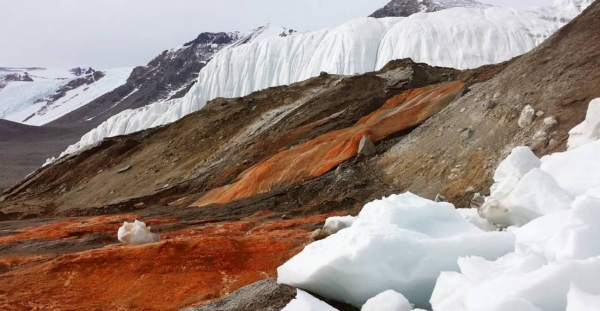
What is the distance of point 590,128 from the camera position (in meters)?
7.85

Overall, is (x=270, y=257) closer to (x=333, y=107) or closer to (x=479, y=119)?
(x=479, y=119)

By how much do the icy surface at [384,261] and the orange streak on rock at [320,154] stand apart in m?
9.07

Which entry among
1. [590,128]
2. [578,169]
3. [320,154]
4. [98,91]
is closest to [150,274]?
[578,169]

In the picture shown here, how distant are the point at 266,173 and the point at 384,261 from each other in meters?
11.0

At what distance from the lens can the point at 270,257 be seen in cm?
688

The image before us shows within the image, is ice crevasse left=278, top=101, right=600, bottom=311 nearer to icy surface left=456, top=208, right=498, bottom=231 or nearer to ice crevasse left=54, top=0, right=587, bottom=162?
icy surface left=456, top=208, right=498, bottom=231

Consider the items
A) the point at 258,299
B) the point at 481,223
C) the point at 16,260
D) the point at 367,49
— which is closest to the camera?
the point at 258,299

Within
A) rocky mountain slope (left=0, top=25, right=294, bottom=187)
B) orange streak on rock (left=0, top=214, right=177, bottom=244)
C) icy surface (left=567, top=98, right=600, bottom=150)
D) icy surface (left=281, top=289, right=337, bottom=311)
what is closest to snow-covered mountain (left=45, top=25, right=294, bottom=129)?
rocky mountain slope (left=0, top=25, right=294, bottom=187)

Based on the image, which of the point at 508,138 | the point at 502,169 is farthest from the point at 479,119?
the point at 502,169

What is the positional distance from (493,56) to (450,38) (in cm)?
535

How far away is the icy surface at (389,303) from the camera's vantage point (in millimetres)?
4078

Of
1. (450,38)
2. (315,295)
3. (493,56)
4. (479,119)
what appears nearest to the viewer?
(315,295)

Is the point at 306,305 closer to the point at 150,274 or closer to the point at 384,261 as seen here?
the point at 384,261

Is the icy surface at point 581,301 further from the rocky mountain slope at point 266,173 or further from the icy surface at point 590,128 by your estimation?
the icy surface at point 590,128
